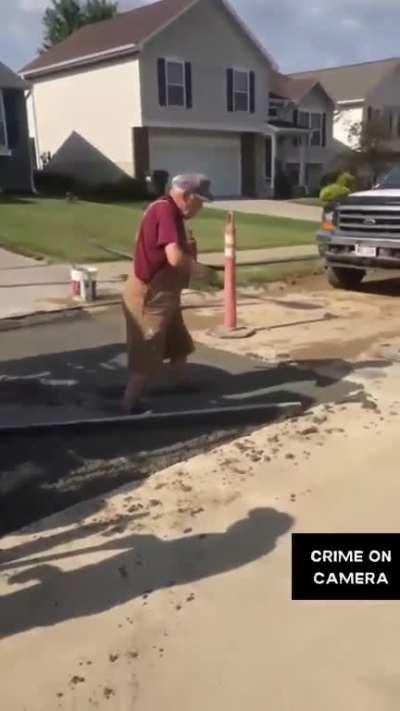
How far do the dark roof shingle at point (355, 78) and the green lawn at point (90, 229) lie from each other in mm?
24588

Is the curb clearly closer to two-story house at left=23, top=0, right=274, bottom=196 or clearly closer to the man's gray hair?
the man's gray hair

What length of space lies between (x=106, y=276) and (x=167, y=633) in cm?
874

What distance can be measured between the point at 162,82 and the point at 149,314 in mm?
27773

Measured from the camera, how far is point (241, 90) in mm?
33250

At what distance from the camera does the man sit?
470 cm

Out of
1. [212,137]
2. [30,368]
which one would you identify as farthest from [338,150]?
[30,368]

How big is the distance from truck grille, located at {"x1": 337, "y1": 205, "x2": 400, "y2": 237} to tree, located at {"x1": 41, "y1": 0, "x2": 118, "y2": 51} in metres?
52.8

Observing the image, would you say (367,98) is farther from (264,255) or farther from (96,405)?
(96,405)

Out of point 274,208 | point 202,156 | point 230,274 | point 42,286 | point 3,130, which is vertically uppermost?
point 3,130

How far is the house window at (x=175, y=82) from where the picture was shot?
1196 inches

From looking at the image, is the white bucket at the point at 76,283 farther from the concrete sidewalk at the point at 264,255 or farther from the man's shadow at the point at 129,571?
Result: the man's shadow at the point at 129,571

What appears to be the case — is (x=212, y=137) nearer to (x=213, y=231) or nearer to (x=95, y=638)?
A: (x=213, y=231)

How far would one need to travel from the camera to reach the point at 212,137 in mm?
33344

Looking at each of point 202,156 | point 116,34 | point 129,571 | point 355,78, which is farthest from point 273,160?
A: point 129,571
